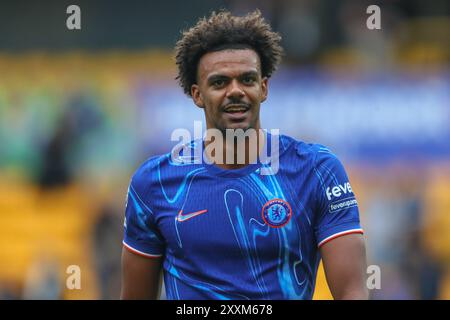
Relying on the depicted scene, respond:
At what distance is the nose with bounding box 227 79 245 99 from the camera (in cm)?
527

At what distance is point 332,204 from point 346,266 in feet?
1.22

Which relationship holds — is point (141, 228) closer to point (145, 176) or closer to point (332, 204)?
point (145, 176)

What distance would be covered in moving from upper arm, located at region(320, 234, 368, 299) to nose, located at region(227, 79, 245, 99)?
99 centimetres

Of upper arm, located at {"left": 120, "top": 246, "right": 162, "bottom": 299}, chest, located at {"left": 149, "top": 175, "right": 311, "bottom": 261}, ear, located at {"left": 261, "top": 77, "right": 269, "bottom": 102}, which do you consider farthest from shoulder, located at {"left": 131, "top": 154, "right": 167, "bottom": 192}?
ear, located at {"left": 261, "top": 77, "right": 269, "bottom": 102}

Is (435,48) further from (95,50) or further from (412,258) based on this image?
(95,50)

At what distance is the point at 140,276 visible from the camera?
559 centimetres

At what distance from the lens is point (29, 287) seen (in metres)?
13.3

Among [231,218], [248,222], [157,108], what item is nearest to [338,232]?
[248,222]

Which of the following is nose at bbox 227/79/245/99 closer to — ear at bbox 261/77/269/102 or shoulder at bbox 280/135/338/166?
ear at bbox 261/77/269/102

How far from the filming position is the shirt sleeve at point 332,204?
5094mm

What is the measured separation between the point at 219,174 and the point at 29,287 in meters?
8.53
